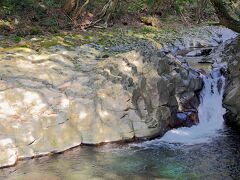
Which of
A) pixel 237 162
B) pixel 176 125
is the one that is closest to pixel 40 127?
pixel 176 125

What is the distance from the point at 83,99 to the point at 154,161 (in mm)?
2935

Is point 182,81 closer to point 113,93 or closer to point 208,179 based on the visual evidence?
point 113,93

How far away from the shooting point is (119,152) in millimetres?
10875

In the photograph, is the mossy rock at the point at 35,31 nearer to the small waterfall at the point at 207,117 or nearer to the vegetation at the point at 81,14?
the vegetation at the point at 81,14

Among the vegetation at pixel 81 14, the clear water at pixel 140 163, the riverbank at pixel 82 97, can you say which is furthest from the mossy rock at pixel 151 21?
the clear water at pixel 140 163

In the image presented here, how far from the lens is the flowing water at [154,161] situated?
950cm

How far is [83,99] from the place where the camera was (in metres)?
12.0

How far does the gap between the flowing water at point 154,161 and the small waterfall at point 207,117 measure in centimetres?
3

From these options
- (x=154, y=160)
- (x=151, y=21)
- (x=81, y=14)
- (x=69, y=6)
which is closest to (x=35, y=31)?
(x=69, y=6)

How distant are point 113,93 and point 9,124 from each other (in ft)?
10.3

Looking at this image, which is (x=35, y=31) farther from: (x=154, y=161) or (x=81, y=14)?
(x=154, y=161)

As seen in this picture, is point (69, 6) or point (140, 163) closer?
point (140, 163)

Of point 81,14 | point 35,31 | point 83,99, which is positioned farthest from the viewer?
point 81,14

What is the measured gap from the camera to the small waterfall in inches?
477
